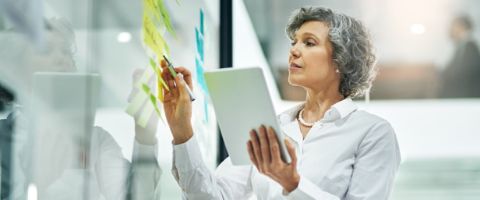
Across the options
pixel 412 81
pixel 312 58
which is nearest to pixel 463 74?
pixel 412 81

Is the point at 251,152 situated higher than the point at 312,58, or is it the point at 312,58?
the point at 312,58

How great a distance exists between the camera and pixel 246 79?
5.44 feet

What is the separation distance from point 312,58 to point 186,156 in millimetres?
444

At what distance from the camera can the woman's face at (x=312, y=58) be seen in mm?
2029

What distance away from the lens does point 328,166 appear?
6.58ft

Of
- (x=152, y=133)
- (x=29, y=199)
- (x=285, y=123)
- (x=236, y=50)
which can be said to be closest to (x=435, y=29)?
(x=236, y=50)

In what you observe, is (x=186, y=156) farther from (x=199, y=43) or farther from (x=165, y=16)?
(x=199, y=43)

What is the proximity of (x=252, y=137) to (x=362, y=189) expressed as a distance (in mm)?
412

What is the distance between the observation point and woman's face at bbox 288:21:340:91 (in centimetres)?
203

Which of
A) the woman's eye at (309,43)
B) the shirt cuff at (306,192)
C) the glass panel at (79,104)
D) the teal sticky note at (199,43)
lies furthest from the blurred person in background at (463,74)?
the shirt cuff at (306,192)

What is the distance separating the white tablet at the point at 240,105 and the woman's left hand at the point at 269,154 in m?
0.01

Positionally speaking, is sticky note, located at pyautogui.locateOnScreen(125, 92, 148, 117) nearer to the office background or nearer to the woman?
the woman

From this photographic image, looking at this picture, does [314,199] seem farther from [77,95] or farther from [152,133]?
[77,95]

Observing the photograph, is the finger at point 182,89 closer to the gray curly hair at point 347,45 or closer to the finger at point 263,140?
the finger at point 263,140
